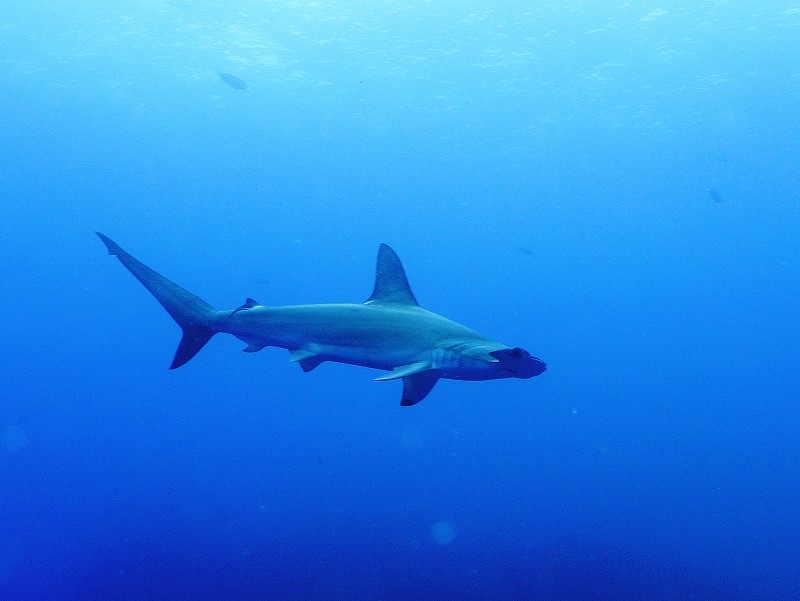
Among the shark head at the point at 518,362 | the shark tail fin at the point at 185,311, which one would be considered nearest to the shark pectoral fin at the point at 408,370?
the shark head at the point at 518,362

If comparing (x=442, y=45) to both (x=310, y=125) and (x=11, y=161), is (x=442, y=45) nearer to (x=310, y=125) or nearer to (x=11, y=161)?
(x=310, y=125)

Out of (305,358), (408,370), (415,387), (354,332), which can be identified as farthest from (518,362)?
(305,358)

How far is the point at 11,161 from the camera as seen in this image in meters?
57.9

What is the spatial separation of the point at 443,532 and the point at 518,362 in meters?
10.9

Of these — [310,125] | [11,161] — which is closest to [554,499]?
[310,125]

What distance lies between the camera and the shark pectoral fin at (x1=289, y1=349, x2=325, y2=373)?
18.7ft

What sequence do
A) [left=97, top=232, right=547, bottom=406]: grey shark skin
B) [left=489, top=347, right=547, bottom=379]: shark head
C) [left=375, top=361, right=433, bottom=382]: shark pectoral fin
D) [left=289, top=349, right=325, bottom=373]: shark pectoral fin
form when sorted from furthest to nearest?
[left=289, top=349, right=325, bottom=373]: shark pectoral fin, [left=97, top=232, right=547, bottom=406]: grey shark skin, [left=375, top=361, right=433, bottom=382]: shark pectoral fin, [left=489, top=347, right=547, bottom=379]: shark head

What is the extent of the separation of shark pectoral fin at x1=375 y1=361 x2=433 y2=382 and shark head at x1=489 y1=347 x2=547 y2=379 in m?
0.70

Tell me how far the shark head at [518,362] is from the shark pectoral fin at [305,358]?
1875 millimetres

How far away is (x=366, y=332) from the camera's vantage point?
220 inches

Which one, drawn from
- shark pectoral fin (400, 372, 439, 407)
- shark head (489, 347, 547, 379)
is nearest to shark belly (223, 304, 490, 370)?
shark pectoral fin (400, 372, 439, 407)

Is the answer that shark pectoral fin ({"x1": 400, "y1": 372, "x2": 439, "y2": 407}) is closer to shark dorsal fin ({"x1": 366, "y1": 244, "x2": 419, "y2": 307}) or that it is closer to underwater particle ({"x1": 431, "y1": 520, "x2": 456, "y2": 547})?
shark dorsal fin ({"x1": 366, "y1": 244, "x2": 419, "y2": 307})

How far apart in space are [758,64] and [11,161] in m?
61.2

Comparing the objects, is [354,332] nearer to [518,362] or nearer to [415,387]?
[415,387]
